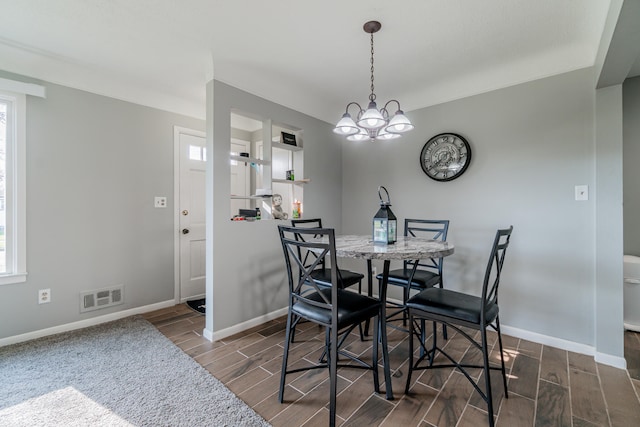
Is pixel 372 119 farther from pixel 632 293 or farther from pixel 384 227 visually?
pixel 632 293

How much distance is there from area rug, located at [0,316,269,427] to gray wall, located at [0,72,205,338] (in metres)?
0.41

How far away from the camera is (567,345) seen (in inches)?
89.3

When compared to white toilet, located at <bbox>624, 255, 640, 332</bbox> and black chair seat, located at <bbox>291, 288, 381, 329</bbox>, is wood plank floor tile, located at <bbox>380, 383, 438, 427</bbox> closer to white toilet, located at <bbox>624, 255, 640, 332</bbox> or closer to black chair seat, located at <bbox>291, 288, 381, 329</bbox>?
black chair seat, located at <bbox>291, 288, 381, 329</bbox>

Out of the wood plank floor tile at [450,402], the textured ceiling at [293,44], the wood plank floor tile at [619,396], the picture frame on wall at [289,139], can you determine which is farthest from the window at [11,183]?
the wood plank floor tile at [619,396]

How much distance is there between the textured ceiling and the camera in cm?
180

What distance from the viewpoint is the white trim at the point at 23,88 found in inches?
85.7

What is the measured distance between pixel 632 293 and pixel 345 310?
9.52 feet

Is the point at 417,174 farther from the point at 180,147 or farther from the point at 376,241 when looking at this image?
the point at 180,147

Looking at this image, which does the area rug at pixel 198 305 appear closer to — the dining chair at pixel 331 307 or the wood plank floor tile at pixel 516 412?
the dining chair at pixel 331 307

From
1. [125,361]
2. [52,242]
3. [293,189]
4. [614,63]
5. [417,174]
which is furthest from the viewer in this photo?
[293,189]

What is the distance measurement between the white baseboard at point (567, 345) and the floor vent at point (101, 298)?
3.77 m

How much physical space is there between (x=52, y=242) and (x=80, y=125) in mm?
1097

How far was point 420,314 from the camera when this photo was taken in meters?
1.66

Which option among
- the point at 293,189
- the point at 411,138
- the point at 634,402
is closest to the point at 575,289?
the point at 634,402
